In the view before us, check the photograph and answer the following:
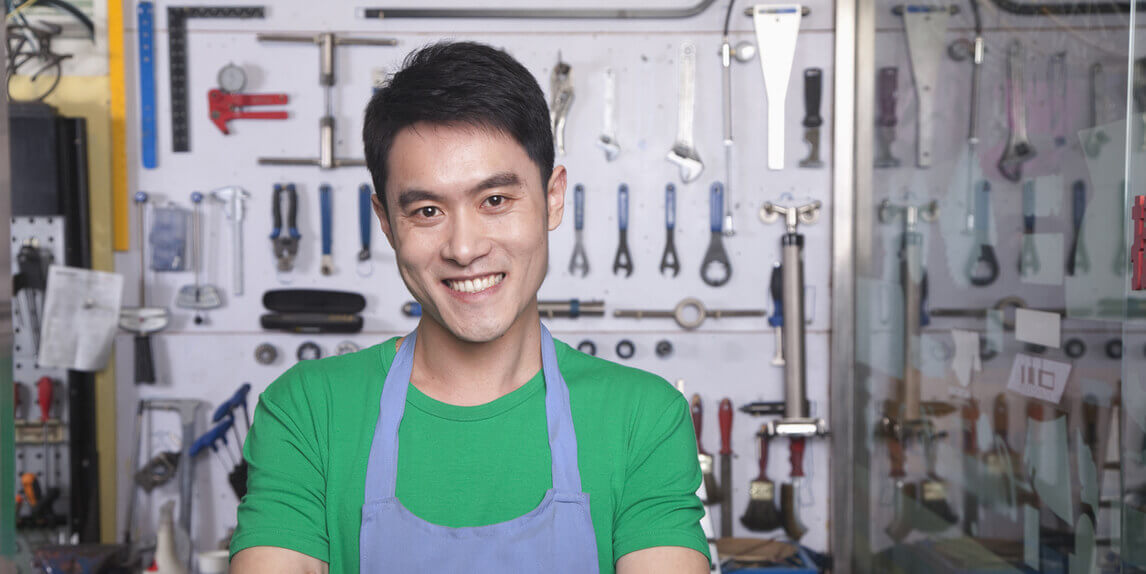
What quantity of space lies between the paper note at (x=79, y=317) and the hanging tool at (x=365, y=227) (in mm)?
717

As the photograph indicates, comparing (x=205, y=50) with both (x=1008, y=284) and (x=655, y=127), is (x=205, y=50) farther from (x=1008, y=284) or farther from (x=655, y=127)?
(x=1008, y=284)

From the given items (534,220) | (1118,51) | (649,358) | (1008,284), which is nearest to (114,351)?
→ (649,358)

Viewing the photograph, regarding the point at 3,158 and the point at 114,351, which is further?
the point at 114,351

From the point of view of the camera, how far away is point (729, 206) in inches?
105

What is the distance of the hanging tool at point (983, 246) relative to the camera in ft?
5.87

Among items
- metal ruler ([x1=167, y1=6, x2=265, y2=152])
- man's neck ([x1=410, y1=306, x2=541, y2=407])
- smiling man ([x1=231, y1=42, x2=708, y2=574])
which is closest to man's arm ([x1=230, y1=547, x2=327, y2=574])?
smiling man ([x1=231, y1=42, x2=708, y2=574])

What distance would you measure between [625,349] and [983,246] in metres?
1.14

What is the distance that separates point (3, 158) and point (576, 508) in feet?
2.88

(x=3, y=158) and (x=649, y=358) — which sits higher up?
(x=3, y=158)

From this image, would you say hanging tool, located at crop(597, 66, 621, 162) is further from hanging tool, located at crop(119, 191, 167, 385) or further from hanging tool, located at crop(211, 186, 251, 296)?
hanging tool, located at crop(119, 191, 167, 385)

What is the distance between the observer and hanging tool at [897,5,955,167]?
2111mm

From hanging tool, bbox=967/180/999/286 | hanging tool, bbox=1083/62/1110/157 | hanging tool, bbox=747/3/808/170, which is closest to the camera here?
hanging tool, bbox=1083/62/1110/157

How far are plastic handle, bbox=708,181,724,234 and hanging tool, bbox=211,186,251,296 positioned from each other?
144 cm

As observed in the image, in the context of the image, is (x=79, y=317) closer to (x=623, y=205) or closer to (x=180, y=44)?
(x=180, y=44)
